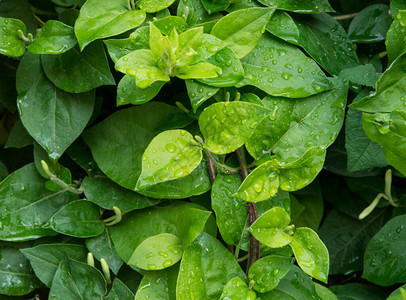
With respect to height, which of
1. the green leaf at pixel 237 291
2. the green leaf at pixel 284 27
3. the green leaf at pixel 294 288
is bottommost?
the green leaf at pixel 294 288

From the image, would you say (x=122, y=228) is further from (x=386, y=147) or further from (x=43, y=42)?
(x=386, y=147)

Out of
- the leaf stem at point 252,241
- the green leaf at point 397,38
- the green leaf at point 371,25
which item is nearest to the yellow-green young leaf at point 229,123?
the leaf stem at point 252,241

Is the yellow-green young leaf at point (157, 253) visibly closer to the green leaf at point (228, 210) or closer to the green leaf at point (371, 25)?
the green leaf at point (228, 210)

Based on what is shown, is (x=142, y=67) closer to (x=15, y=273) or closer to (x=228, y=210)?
(x=228, y=210)

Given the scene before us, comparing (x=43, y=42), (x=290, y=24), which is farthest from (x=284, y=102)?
(x=43, y=42)

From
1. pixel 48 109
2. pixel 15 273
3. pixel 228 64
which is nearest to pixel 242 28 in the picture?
pixel 228 64

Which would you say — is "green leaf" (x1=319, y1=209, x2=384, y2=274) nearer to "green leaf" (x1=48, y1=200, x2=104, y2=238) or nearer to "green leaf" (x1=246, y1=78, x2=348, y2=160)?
"green leaf" (x1=246, y1=78, x2=348, y2=160)
